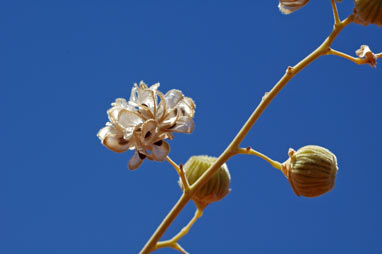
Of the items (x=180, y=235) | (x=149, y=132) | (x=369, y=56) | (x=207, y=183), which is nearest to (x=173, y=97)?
(x=149, y=132)

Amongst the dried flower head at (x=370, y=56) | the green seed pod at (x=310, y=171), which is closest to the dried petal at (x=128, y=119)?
the green seed pod at (x=310, y=171)

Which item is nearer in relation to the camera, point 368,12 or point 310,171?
point 368,12

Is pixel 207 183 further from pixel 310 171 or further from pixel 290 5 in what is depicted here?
pixel 290 5

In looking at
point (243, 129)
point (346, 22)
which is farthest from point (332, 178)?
point (346, 22)

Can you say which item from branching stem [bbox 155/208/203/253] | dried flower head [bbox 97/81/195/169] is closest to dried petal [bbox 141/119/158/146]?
dried flower head [bbox 97/81/195/169]

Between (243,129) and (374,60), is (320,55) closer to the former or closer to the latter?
(374,60)

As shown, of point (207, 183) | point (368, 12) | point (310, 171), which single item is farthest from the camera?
point (207, 183)
